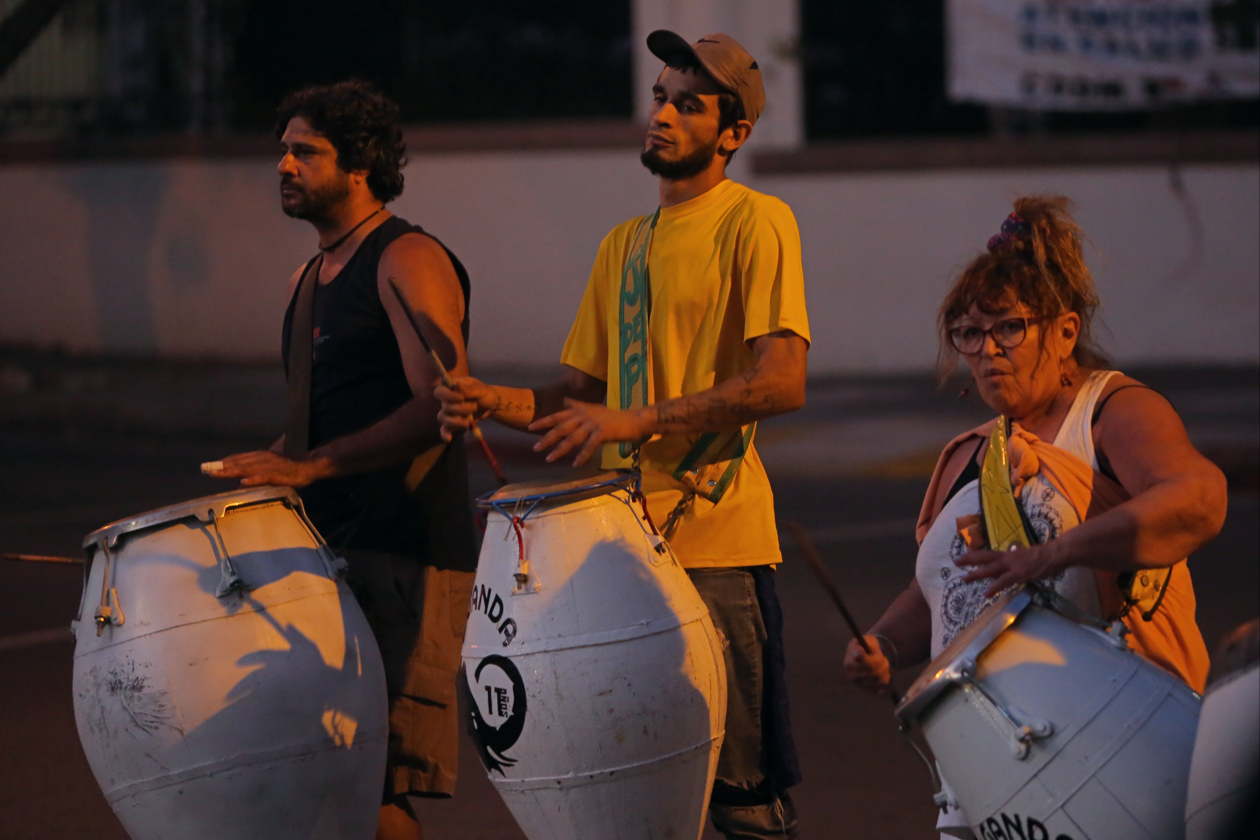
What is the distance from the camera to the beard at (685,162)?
3520 mm

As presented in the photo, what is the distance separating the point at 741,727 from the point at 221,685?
1.07m

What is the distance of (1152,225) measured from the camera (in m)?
15.1

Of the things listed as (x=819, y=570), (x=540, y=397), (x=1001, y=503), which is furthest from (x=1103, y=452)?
(x=540, y=397)

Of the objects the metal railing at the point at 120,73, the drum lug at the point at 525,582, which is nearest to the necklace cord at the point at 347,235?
the drum lug at the point at 525,582

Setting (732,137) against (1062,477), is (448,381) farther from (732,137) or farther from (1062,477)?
(1062,477)

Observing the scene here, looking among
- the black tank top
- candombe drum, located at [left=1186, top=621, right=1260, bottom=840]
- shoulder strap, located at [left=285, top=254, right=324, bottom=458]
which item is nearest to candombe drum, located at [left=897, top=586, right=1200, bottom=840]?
candombe drum, located at [left=1186, top=621, right=1260, bottom=840]

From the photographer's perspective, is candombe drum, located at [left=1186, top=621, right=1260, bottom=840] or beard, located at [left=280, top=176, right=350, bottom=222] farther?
beard, located at [left=280, top=176, right=350, bottom=222]

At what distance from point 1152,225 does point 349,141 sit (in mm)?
12486

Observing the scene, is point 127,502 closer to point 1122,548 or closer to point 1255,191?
point 1122,548

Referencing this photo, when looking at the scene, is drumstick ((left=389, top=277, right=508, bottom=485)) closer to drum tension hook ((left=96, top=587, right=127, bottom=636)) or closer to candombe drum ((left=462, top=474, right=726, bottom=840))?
candombe drum ((left=462, top=474, right=726, bottom=840))

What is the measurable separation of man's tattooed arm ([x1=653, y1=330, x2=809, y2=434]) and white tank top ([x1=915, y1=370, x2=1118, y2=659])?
1.36ft

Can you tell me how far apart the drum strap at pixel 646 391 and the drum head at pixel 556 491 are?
0.29 metres

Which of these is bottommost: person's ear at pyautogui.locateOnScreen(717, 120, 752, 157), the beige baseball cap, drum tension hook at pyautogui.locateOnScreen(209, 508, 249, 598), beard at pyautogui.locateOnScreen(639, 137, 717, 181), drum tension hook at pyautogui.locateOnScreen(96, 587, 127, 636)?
drum tension hook at pyautogui.locateOnScreen(96, 587, 127, 636)

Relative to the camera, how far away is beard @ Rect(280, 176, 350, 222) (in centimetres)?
395
